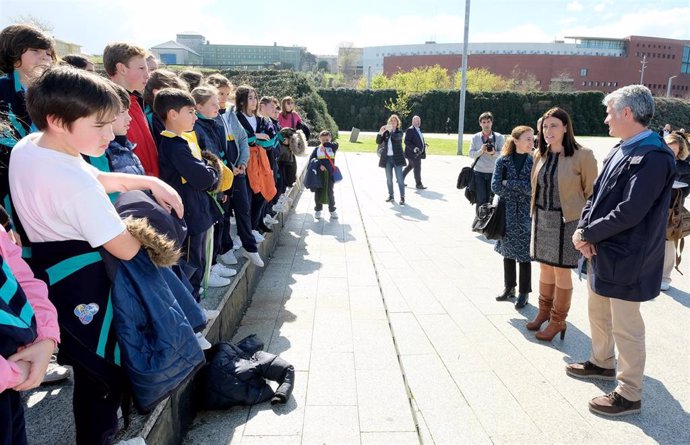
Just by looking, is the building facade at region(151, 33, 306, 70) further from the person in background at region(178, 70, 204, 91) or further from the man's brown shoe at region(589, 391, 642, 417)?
the man's brown shoe at region(589, 391, 642, 417)

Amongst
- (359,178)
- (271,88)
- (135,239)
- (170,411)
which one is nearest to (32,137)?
(135,239)

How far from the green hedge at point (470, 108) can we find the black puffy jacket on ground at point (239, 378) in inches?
1462

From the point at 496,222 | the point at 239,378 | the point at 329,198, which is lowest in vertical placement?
the point at 239,378

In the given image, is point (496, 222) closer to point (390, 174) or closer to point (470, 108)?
point (390, 174)

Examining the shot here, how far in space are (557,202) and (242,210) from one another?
304 cm

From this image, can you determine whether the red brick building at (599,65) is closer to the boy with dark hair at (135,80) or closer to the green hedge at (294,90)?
the green hedge at (294,90)

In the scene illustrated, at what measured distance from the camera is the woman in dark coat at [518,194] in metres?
4.76

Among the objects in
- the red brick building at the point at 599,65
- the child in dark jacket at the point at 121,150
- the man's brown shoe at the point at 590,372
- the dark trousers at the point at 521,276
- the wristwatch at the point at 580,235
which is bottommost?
the man's brown shoe at the point at 590,372

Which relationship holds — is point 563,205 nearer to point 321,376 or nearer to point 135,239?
point 321,376

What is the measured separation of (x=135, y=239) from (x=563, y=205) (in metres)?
3.44

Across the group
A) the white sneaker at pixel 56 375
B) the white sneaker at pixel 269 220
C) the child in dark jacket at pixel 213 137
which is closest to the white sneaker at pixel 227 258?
the child in dark jacket at pixel 213 137

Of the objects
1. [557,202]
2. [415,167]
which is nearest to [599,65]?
[415,167]

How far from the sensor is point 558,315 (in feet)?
13.9

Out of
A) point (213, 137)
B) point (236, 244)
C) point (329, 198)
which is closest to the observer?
point (213, 137)
